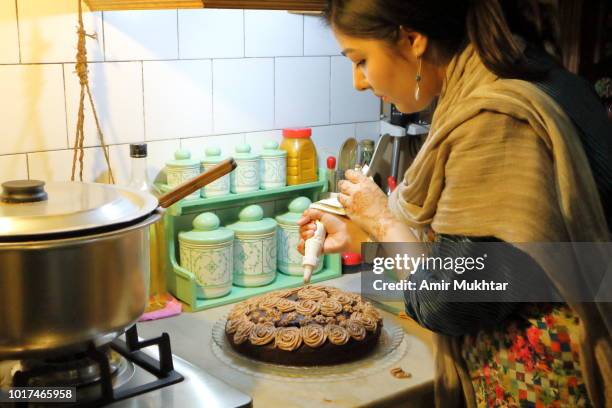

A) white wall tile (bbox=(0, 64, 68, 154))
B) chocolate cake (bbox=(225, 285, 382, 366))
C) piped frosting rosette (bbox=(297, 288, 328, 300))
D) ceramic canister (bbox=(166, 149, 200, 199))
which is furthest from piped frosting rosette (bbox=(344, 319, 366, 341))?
white wall tile (bbox=(0, 64, 68, 154))

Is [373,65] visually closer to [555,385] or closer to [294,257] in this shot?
[555,385]

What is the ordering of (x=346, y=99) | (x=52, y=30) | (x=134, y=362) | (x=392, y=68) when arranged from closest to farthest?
(x=392, y=68) → (x=134, y=362) → (x=52, y=30) → (x=346, y=99)

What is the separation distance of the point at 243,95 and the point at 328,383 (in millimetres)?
790

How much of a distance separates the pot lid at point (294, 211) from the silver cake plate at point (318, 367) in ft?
1.32

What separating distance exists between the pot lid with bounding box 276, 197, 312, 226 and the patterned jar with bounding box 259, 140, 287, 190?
0.19 ft

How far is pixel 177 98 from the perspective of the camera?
1.66 metres

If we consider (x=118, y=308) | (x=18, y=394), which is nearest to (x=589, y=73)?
(x=118, y=308)

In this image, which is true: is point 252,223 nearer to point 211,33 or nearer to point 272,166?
point 272,166

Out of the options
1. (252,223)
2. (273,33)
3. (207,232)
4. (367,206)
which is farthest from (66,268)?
(273,33)

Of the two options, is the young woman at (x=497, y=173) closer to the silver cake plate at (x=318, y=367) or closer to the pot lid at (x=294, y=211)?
the silver cake plate at (x=318, y=367)

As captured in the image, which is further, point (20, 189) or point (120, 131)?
point (120, 131)

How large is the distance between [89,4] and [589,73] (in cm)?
133

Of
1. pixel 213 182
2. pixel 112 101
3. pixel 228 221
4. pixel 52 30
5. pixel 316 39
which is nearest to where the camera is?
pixel 52 30

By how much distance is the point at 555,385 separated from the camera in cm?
104
